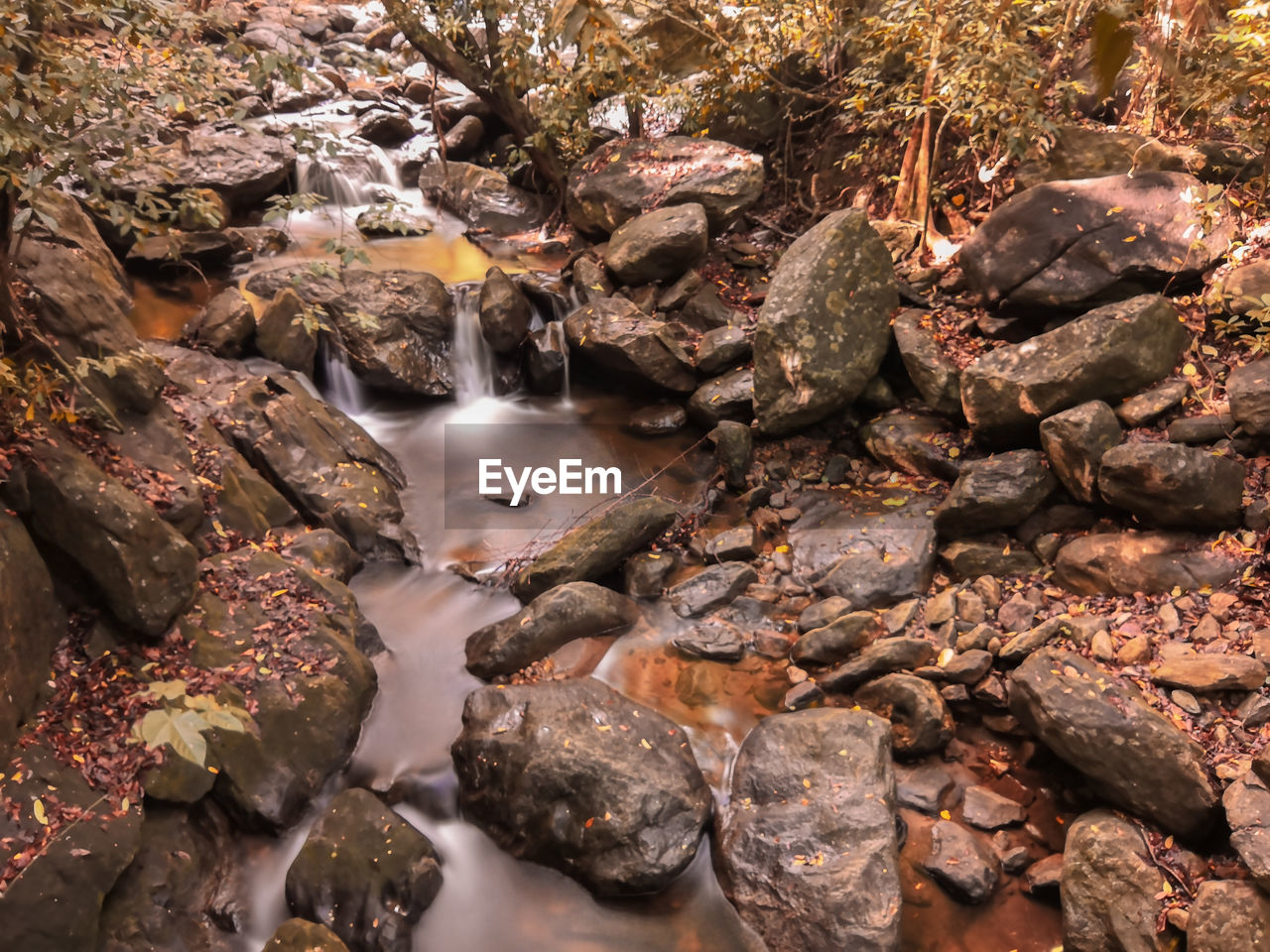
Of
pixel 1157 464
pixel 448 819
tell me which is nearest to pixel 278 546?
pixel 448 819

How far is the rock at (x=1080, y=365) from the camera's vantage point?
6070 mm

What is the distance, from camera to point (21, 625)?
412 centimetres

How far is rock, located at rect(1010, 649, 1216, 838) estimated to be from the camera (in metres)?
4.18

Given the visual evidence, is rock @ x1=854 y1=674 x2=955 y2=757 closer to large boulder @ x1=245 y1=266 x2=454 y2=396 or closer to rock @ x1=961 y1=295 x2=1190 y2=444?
rock @ x1=961 y1=295 x2=1190 y2=444

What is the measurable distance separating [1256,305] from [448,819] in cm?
658

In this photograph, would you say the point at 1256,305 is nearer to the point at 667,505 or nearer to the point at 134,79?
the point at 667,505

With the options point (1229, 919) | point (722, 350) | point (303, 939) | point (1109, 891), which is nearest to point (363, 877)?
point (303, 939)

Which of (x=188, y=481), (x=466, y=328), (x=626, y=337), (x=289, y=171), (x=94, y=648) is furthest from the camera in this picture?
(x=289, y=171)

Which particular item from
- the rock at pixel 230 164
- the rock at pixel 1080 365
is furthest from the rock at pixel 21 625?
the rock at pixel 230 164

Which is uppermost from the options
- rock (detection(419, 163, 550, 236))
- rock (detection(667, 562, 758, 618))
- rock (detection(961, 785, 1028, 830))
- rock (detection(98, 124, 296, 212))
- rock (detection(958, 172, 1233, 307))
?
rock (detection(98, 124, 296, 212))

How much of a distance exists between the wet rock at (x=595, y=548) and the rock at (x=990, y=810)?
10.3 feet

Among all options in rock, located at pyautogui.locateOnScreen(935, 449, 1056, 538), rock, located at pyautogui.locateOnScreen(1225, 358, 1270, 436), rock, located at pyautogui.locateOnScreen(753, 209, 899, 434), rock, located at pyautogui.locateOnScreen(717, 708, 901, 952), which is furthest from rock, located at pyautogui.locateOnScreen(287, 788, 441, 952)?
rock, located at pyautogui.locateOnScreen(1225, 358, 1270, 436)

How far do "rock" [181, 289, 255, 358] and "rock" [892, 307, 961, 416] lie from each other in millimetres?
6229

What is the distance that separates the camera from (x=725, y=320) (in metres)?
8.95
